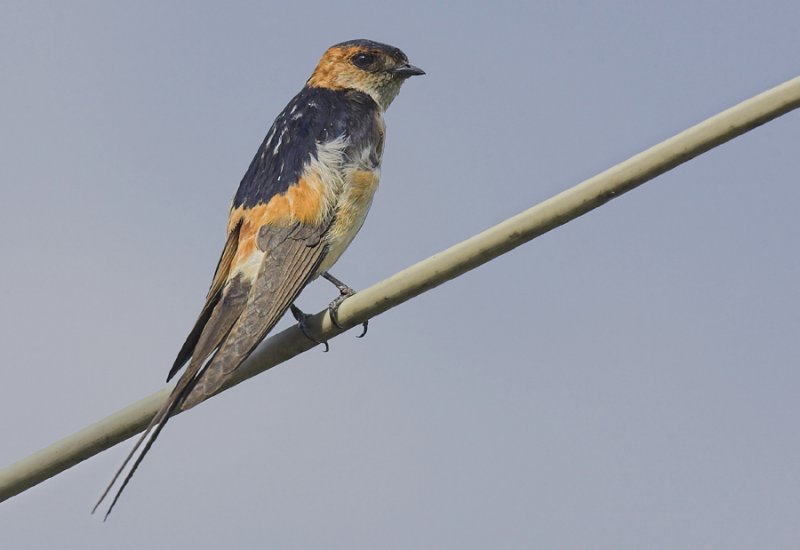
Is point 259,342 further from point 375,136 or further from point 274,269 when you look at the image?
point 375,136

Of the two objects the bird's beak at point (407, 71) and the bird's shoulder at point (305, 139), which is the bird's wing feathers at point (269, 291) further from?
the bird's beak at point (407, 71)

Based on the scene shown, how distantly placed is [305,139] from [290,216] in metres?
0.47

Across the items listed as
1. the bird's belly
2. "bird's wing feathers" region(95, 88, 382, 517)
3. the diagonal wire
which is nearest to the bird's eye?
"bird's wing feathers" region(95, 88, 382, 517)

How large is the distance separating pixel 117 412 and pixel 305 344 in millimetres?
648

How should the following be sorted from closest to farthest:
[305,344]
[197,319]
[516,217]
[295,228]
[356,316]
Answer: [516,217] < [356,316] < [305,344] < [197,319] < [295,228]

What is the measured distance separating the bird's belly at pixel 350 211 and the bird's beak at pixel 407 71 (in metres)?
0.88

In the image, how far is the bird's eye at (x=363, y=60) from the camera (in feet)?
17.4

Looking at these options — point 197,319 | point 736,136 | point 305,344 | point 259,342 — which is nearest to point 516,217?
point 736,136

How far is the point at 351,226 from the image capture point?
14.0 ft

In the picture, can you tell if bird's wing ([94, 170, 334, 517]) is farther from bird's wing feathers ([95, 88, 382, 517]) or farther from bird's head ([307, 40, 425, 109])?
bird's head ([307, 40, 425, 109])

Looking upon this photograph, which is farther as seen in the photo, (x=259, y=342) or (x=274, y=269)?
(x=274, y=269)

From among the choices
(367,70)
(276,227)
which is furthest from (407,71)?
(276,227)

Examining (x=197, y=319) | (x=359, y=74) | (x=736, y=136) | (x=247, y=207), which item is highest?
(x=359, y=74)

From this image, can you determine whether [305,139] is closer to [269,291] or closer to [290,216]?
[290,216]
